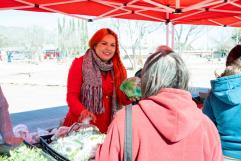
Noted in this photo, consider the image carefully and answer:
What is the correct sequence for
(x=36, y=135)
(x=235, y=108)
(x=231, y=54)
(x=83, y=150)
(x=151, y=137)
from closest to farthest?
1. (x=151, y=137)
2. (x=83, y=150)
3. (x=235, y=108)
4. (x=36, y=135)
5. (x=231, y=54)

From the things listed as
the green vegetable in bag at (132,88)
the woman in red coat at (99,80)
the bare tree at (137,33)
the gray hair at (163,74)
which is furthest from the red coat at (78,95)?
the bare tree at (137,33)

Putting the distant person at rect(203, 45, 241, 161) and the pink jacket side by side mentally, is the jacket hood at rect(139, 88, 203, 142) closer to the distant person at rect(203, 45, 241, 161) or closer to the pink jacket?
the pink jacket

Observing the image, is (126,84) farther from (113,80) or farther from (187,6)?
(187,6)

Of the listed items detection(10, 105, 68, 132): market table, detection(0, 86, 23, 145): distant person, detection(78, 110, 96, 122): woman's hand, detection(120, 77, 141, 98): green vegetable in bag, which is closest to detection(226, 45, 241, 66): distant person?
detection(120, 77, 141, 98): green vegetable in bag

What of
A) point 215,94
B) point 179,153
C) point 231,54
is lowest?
point 179,153

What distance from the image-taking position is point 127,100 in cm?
256

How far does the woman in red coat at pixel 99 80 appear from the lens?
2463 mm

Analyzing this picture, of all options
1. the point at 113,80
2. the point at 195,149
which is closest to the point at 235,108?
the point at 195,149

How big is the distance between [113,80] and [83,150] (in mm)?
1089

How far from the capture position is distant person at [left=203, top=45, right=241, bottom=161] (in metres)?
1.72

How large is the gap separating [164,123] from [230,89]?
79 centimetres

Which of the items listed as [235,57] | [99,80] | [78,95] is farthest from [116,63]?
[235,57]

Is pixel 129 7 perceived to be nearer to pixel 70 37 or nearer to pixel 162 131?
pixel 162 131

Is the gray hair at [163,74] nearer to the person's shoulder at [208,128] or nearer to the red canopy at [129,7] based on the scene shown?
the person's shoulder at [208,128]
